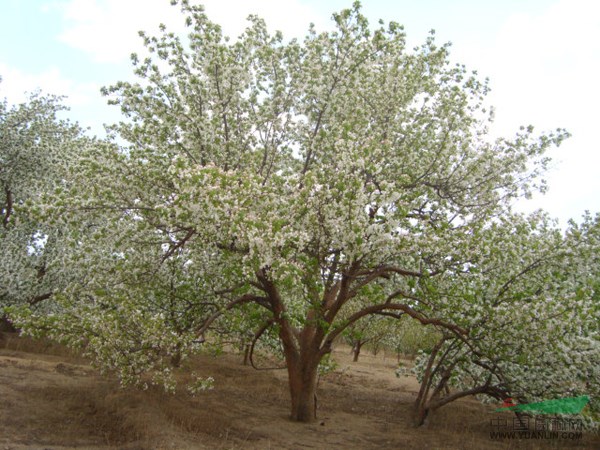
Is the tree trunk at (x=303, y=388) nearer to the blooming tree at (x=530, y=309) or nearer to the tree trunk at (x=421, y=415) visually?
the tree trunk at (x=421, y=415)

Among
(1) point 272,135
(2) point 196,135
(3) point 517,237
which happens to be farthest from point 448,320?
(2) point 196,135

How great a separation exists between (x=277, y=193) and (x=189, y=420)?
7.15 meters

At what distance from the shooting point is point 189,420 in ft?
48.9

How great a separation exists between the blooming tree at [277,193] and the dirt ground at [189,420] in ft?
5.39

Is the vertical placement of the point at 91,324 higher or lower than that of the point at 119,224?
lower

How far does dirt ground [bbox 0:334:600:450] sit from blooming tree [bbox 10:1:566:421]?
1.64 metres

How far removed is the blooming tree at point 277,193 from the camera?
39.9 ft

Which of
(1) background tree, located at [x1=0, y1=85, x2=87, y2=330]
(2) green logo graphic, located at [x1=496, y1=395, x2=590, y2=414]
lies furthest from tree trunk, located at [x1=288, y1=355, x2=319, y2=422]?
(1) background tree, located at [x1=0, y1=85, x2=87, y2=330]

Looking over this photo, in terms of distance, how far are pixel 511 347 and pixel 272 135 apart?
925 centimetres

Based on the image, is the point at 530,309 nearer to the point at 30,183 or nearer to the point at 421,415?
the point at 421,415

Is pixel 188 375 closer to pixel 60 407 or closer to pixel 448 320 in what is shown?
pixel 60 407

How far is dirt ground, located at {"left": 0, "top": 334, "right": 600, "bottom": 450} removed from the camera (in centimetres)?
1310

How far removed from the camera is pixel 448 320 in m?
14.6

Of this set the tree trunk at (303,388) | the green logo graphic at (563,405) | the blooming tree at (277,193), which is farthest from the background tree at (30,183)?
the green logo graphic at (563,405)
